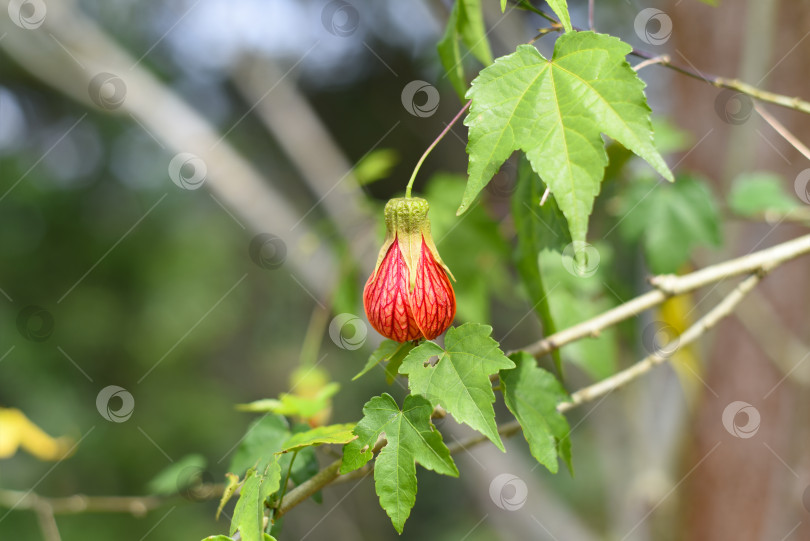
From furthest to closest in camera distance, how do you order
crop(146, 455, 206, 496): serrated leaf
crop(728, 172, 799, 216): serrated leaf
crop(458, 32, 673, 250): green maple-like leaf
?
crop(728, 172, 799, 216): serrated leaf
crop(146, 455, 206, 496): serrated leaf
crop(458, 32, 673, 250): green maple-like leaf

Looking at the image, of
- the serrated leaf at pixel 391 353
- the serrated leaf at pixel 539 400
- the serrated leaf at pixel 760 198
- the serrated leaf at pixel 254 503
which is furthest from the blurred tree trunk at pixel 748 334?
the serrated leaf at pixel 254 503

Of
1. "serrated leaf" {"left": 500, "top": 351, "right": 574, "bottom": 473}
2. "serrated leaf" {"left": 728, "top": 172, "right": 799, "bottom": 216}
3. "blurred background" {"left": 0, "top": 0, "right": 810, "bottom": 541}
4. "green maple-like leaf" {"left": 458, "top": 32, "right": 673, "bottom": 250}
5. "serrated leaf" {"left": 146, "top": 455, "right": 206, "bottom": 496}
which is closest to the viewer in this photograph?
"green maple-like leaf" {"left": 458, "top": 32, "right": 673, "bottom": 250}

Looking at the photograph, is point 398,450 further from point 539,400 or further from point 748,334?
point 748,334

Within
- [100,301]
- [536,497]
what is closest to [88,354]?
[100,301]

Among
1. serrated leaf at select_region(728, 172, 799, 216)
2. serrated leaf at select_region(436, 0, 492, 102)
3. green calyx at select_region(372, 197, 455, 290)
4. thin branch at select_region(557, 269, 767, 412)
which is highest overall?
serrated leaf at select_region(436, 0, 492, 102)

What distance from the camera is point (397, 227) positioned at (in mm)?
512

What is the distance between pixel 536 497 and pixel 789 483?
0.59 meters

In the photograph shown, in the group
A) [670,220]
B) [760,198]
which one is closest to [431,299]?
[670,220]

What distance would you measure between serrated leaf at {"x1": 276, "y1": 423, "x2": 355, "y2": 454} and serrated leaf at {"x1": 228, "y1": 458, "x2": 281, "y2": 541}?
19mm

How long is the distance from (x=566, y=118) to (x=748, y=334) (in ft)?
4.13

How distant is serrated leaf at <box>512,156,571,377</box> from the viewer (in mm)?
578

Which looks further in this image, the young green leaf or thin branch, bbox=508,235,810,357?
the young green leaf

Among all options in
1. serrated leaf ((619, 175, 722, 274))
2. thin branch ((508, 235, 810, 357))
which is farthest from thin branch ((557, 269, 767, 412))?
serrated leaf ((619, 175, 722, 274))

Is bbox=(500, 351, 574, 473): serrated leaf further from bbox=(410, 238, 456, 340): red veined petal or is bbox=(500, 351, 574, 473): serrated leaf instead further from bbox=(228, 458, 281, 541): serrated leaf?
bbox=(228, 458, 281, 541): serrated leaf
